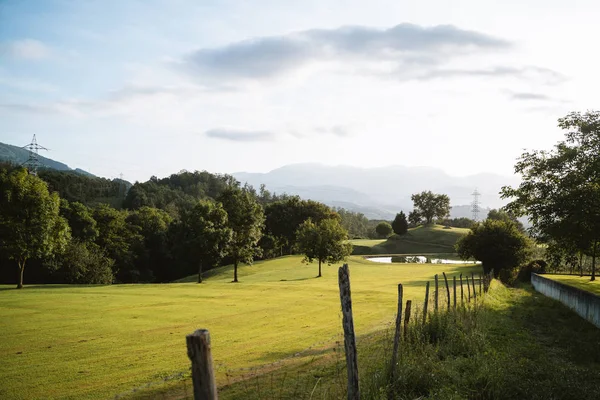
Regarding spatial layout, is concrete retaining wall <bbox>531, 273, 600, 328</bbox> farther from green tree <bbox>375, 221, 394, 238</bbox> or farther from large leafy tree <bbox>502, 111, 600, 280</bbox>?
green tree <bbox>375, 221, 394, 238</bbox>

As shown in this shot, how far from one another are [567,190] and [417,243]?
104 metres

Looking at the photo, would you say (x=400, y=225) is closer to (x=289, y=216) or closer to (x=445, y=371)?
(x=289, y=216)

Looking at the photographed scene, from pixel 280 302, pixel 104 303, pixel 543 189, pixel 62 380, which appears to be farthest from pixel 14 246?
pixel 543 189

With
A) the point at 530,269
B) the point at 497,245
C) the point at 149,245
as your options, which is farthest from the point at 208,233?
the point at 530,269

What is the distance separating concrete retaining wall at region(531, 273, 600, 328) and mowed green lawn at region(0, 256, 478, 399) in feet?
38.7

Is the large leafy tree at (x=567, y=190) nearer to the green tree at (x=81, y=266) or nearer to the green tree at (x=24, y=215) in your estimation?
the green tree at (x=24, y=215)

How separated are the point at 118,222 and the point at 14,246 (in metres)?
41.6

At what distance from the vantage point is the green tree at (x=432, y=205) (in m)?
160

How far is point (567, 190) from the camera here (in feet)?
97.7

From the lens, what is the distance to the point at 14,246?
43750mm

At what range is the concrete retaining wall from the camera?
25.9m

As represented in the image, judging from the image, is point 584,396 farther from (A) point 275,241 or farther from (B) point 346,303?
(A) point 275,241

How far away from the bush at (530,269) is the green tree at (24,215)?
59.2 m

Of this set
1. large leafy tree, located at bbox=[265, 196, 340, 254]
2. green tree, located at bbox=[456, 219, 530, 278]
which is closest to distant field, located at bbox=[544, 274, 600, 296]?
green tree, located at bbox=[456, 219, 530, 278]
